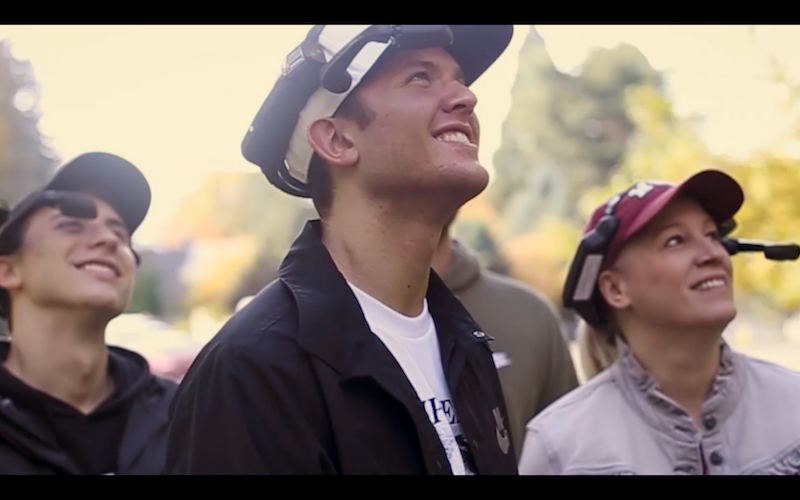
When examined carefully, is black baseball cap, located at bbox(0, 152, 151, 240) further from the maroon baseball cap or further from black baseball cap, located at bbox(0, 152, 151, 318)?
the maroon baseball cap

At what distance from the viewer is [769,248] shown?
3.29 metres

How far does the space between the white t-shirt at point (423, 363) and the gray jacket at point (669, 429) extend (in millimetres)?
926

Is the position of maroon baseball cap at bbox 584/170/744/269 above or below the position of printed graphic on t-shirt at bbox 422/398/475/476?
above

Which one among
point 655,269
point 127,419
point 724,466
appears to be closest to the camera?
point 724,466

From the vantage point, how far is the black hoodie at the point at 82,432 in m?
3.27

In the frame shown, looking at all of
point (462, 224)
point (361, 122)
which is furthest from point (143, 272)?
point (361, 122)

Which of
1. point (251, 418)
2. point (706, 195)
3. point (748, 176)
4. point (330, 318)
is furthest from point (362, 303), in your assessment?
point (748, 176)

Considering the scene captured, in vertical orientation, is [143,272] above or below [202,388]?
below

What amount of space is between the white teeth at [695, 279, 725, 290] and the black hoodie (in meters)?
2.04

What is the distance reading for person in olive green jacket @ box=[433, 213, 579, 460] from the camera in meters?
3.81

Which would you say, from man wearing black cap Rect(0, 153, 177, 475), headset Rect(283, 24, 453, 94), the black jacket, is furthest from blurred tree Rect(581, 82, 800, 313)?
the black jacket

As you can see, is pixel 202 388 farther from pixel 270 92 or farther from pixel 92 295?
pixel 92 295

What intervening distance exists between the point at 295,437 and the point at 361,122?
2.78ft
